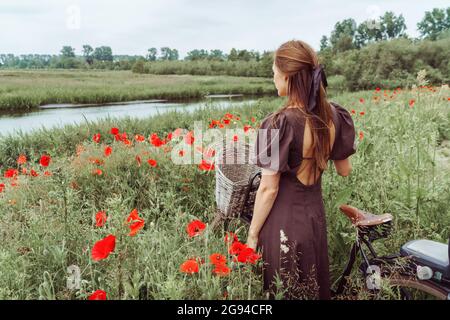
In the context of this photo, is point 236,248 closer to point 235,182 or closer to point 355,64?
point 235,182

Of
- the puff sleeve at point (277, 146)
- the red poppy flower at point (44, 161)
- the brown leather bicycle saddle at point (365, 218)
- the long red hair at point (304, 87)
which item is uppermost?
the long red hair at point (304, 87)

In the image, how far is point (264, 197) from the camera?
1961mm

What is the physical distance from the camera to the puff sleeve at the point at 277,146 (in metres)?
1.84

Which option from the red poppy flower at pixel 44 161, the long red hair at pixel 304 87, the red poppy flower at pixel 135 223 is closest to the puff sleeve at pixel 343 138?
the long red hair at pixel 304 87

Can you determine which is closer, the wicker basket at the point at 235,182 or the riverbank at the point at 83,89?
the wicker basket at the point at 235,182

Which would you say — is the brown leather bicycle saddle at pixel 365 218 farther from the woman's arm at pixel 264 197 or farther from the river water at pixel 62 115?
the river water at pixel 62 115

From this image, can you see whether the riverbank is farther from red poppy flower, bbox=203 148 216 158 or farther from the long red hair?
the long red hair

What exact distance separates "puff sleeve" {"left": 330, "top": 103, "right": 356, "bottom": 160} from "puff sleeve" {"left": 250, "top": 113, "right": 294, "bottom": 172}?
350 millimetres

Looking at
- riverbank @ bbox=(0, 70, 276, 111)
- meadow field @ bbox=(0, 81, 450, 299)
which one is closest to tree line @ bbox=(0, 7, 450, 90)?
riverbank @ bbox=(0, 70, 276, 111)

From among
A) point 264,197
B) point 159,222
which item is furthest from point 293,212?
point 159,222

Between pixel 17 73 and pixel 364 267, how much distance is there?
25.1m

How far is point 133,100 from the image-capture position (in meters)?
24.8

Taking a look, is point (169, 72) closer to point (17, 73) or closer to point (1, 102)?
point (17, 73)

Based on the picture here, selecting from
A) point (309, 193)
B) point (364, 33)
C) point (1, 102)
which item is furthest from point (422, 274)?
point (364, 33)
